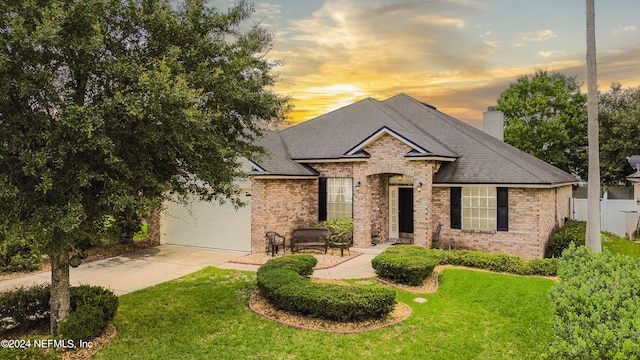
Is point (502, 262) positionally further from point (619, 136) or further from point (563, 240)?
point (619, 136)

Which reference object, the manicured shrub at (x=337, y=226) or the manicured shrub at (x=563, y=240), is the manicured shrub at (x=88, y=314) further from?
the manicured shrub at (x=563, y=240)

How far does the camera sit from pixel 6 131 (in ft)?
18.3

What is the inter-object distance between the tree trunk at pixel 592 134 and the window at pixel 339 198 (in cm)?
864

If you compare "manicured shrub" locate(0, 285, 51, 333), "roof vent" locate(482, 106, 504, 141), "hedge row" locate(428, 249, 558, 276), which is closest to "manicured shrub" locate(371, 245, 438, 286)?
"hedge row" locate(428, 249, 558, 276)

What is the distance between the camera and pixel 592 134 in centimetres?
1054

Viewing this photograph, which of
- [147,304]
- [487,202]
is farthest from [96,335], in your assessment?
[487,202]

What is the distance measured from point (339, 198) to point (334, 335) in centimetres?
994

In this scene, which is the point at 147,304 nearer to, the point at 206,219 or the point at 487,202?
the point at 206,219

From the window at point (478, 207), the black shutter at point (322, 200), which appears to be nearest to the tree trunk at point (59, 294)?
the black shutter at point (322, 200)

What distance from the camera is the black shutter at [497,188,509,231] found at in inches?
562

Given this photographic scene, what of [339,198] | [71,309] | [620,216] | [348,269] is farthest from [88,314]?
[620,216]

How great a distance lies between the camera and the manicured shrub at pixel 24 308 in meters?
7.43

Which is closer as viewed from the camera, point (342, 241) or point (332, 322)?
point (332, 322)

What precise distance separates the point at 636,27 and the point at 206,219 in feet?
63.3
